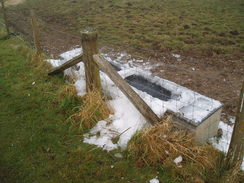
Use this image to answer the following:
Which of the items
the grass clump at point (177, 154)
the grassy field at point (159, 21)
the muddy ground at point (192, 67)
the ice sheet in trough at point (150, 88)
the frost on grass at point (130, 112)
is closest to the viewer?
the grass clump at point (177, 154)

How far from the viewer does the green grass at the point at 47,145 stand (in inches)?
133

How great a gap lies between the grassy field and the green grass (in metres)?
4.65

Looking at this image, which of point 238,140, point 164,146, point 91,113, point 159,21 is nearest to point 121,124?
point 91,113

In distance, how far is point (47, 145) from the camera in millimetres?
3912

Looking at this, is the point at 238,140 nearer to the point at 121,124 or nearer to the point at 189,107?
the point at 189,107

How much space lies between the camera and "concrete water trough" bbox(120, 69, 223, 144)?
3.62 meters

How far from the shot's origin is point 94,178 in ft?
10.9

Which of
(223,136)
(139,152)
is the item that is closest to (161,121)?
(139,152)

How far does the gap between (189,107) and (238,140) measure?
98cm

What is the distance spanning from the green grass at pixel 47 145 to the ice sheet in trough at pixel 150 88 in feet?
3.88

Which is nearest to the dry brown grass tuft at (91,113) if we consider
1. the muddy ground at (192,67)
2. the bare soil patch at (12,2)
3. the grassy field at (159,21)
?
the muddy ground at (192,67)

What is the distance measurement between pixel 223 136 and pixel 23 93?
3926 mm

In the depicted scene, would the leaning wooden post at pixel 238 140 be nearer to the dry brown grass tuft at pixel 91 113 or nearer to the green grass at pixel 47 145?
the green grass at pixel 47 145

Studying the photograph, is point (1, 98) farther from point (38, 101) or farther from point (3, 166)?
point (3, 166)
